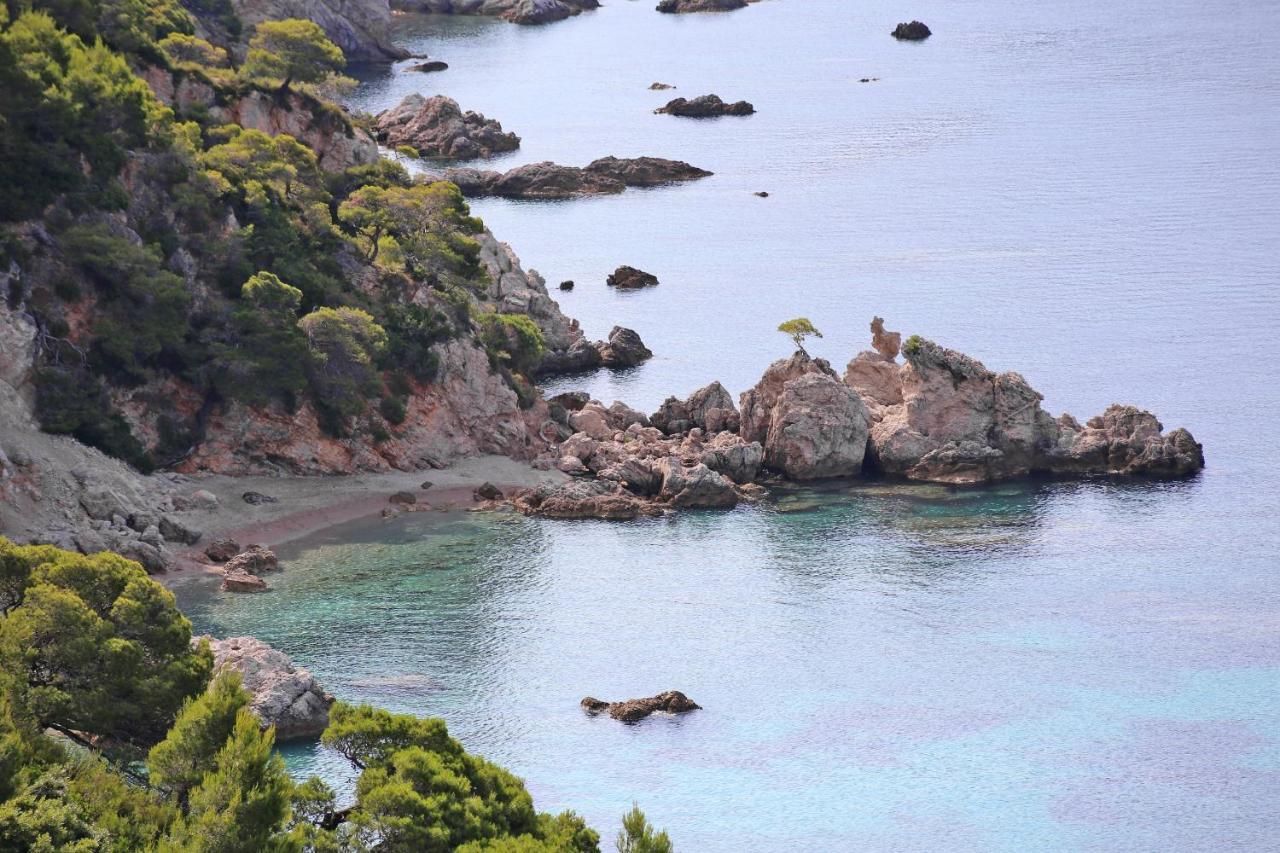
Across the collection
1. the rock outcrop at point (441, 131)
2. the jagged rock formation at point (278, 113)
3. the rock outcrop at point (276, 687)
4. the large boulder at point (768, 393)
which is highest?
the rock outcrop at point (441, 131)

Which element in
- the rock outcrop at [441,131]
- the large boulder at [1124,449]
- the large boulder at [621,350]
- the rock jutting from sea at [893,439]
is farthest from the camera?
the rock outcrop at [441,131]

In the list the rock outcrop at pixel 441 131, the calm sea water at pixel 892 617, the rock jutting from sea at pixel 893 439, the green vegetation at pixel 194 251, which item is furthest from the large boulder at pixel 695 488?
the rock outcrop at pixel 441 131

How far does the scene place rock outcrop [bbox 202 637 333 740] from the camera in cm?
6938

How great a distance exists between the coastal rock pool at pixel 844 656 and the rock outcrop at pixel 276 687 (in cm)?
117

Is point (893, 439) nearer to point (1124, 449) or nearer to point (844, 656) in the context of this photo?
point (1124, 449)

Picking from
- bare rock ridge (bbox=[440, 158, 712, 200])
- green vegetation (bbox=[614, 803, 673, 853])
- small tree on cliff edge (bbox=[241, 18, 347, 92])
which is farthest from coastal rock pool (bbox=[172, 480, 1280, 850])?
bare rock ridge (bbox=[440, 158, 712, 200])

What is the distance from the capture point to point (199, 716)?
5025 cm

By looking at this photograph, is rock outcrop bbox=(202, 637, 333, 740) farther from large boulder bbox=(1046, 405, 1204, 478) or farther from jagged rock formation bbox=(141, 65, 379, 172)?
large boulder bbox=(1046, 405, 1204, 478)

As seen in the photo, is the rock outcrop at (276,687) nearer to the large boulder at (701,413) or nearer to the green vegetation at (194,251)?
the green vegetation at (194,251)

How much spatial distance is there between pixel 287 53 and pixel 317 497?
107ft

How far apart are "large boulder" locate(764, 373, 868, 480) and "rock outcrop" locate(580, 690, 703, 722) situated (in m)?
27.5

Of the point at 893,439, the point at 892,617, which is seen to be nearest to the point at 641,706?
the point at 892,617

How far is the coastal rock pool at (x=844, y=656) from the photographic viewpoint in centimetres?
6981

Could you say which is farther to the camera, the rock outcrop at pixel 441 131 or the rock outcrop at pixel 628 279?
the rock outcrop at pixel 441 131
